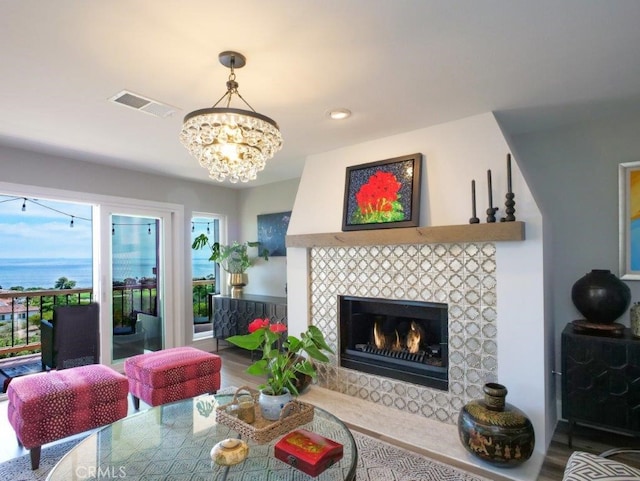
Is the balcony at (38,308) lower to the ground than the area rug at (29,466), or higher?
higher

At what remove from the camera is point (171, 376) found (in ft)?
9.79

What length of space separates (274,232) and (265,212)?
362mm

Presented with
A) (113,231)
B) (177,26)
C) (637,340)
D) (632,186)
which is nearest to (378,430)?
(637,340)

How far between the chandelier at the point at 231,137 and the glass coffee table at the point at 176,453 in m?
1.35

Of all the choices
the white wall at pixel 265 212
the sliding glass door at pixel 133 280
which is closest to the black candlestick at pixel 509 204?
the white wall at pixel 265 212

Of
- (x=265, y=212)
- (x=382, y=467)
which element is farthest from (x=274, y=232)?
(x=382, y=467)

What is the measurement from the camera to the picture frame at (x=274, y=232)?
5.01 m

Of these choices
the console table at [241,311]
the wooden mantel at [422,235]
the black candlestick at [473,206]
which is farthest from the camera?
the console table at [241,311]

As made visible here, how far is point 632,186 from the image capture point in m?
2.72

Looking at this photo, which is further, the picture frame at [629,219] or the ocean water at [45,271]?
the ocean water at [45,271]

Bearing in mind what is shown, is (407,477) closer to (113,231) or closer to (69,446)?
(69,446)

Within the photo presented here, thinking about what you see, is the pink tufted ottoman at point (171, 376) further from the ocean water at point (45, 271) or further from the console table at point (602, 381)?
the console table at point (602, 381)

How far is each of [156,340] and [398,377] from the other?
321 cm
